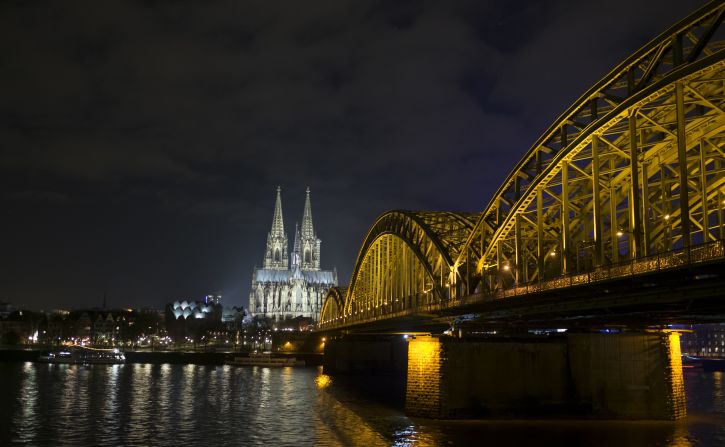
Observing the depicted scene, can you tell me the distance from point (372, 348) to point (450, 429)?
7643 centimetres

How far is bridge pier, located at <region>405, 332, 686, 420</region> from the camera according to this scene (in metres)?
48.8

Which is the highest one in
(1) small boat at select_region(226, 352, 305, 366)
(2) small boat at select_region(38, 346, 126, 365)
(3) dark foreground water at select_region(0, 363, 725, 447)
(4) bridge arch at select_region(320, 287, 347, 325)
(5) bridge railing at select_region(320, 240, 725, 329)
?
(4) bridge arch at select_region(320, 287, 347, 325)

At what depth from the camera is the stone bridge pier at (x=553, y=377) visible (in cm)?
4881

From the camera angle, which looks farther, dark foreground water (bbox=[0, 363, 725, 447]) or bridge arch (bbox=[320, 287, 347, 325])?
bridge arch (bbox=[320, 287, 347, 325])

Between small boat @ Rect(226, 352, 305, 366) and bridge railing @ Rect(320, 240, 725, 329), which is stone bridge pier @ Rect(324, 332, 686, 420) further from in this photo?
small boat @ Rect(226, 352, 305, 366)

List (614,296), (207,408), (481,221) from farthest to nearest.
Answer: (207,408), (481,221), (614,296)

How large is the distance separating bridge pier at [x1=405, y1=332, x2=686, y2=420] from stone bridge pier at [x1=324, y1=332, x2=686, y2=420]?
0.06 meters

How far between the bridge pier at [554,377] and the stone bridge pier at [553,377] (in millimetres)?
64

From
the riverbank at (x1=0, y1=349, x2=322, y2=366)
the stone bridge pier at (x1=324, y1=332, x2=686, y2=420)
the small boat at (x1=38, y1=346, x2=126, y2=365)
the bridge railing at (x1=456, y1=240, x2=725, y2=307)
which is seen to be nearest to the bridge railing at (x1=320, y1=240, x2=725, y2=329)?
the bridge railing at (x1=456, y1=240, x2=725, y2=307)

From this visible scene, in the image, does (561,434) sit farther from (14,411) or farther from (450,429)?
(14,411)

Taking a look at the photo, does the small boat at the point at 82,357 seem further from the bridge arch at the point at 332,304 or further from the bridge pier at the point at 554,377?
the bridge pier at the point at 554,377

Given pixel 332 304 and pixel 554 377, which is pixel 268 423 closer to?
pixel 554 377

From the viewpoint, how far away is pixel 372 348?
399ft

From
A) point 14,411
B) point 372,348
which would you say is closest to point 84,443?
point 14,411
